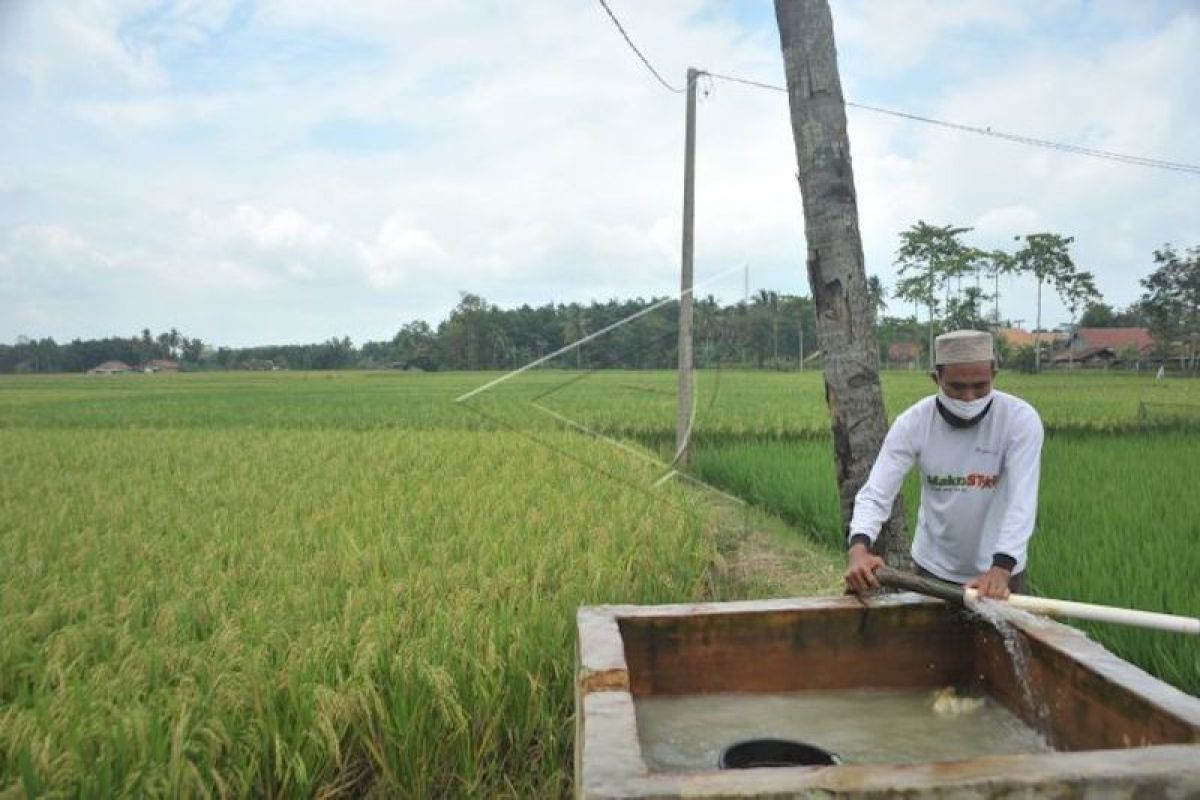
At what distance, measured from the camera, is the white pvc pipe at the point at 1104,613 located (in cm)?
181

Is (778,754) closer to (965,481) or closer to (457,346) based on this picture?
(965,481)

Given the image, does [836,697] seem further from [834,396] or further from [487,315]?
[487,315]

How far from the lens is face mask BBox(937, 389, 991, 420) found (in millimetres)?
2621

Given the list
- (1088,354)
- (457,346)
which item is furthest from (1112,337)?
(457,346)

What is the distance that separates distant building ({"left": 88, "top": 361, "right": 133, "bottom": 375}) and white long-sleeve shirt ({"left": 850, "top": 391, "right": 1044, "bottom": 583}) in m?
57.3

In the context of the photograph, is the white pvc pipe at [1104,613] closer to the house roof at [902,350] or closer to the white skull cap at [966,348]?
the white skull cap at [966,348]

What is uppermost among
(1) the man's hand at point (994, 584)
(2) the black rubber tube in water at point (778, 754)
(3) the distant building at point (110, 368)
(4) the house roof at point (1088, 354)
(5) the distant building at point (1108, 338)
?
(5) the distant building at point (1108, 338)

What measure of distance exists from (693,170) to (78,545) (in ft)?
26.0

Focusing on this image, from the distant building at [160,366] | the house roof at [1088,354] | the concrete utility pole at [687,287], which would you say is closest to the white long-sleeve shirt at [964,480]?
the concrete utility pole at [687,287]

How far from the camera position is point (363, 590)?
130 inches

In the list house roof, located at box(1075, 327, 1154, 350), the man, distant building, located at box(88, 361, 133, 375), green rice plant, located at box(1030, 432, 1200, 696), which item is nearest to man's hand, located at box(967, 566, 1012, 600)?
the man

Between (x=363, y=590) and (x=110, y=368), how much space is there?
5963 centimetres

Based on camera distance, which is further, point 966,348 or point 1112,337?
point 1112,337

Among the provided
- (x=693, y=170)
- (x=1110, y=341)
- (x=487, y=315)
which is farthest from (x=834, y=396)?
(x=1110, y=341)
